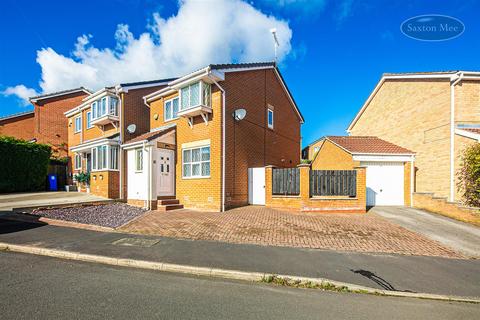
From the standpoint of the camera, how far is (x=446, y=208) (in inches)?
418

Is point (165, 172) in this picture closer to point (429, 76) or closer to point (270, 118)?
point (270, 118)

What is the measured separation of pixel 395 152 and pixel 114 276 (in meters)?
13.7

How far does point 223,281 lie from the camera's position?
15.0 feet

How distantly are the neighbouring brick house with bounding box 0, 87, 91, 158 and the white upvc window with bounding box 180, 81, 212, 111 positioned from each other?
57.9 ft

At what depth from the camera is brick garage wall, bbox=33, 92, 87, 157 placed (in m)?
23.6

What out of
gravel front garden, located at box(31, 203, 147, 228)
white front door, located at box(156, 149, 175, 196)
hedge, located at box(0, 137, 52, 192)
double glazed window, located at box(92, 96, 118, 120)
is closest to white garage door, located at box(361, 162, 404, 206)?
white front door, located at box(156, 149, 175, 196)

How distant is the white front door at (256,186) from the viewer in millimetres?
12938

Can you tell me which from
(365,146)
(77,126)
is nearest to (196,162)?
(365,146)

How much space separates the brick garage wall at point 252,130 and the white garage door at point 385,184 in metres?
5.72

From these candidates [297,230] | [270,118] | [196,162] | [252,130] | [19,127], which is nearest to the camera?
[297,230]

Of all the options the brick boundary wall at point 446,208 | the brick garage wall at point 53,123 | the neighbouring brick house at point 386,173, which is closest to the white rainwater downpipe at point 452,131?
the brick boundary wall at point 446,208

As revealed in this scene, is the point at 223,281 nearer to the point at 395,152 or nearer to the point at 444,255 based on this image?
the point at 444,255

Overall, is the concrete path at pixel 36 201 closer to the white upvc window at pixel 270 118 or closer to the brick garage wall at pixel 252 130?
the brick garage wall at pixel 252 130

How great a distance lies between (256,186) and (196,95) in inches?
218
